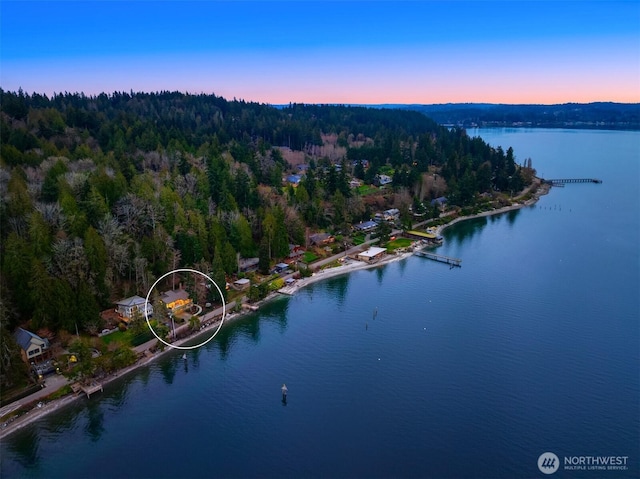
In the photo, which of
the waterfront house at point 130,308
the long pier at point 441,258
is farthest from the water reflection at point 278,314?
the long pier at point 441,258

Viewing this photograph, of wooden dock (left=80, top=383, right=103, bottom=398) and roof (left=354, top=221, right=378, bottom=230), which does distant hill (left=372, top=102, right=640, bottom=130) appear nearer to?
roof (left=354, top=221, right=378, bottom=230)

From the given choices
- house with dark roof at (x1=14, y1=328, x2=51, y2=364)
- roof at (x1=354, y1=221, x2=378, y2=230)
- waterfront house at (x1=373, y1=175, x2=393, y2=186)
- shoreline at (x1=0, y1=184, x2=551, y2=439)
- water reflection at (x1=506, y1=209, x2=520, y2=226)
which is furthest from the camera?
waterfront house at (x1=373, y1=175, x2=393, y2=186)

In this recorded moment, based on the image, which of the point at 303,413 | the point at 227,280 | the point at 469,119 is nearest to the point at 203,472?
the point at 303,413

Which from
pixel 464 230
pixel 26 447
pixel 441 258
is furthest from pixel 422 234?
pixel 26 447

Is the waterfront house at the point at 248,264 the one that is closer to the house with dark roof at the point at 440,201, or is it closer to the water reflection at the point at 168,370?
the water reflection at the point at 168,370

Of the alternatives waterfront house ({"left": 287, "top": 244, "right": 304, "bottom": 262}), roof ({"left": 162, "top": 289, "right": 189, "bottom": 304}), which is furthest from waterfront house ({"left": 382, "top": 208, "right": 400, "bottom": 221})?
roof ({"left": 162, "top": 289, "right": 189, "bottom": 304})

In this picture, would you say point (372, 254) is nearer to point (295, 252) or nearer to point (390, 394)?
point (295, 252)
